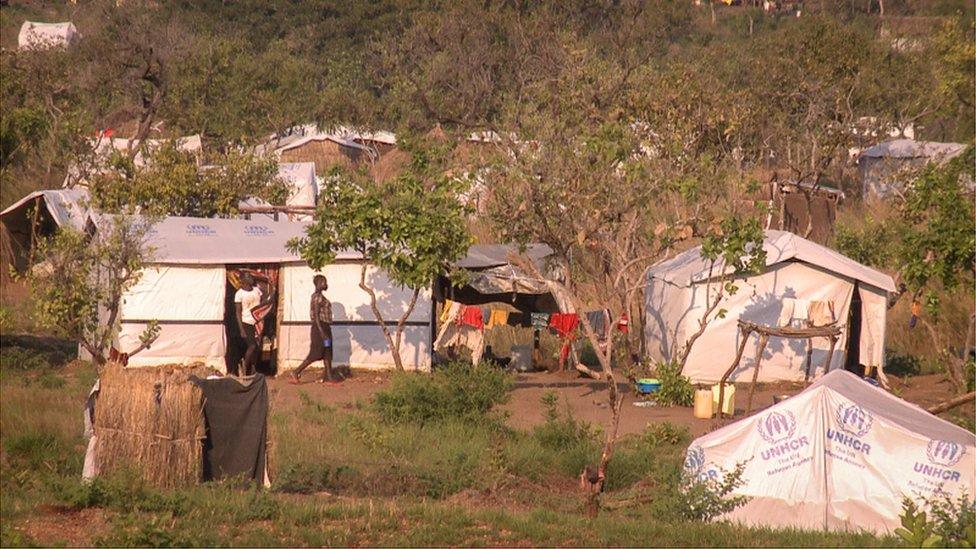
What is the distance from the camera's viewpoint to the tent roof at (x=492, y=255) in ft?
70.3

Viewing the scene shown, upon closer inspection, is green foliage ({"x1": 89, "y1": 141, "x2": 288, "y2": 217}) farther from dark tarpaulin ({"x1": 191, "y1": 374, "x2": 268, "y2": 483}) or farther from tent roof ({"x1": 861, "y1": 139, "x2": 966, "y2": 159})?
tent roof ({"x1": 861, "y1": 139, "x2": 966, "y2": 159})

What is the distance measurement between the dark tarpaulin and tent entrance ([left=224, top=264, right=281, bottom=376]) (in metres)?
7.92

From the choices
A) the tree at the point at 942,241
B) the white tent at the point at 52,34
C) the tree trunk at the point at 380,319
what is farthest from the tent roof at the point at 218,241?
the white tent at the point at 52,34

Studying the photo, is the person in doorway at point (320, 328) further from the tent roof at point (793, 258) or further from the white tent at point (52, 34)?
the white tent at point (52, 34)

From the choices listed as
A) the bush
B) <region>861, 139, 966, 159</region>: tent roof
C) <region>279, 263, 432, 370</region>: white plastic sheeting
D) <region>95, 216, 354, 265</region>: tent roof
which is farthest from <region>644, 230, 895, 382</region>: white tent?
<region>861, 139, 966, 159</region>: tent roof

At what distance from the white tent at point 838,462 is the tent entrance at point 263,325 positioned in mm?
9631

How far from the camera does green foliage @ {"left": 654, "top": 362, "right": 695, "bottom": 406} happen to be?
18844 millimetres

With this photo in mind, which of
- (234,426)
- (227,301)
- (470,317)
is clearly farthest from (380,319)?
(234,426)

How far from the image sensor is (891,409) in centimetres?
1265

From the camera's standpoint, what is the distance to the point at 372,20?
202 feet

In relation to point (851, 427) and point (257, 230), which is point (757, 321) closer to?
point (257, 230)

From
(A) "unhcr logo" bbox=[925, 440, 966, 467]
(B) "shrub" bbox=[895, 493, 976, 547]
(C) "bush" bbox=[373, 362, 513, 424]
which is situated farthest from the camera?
(C) "bush" bbox=[373, 362, 513, 424]

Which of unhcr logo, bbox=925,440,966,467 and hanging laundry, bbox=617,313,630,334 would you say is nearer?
unhcr logo, bbox=925,440,966,467

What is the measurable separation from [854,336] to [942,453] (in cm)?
985
